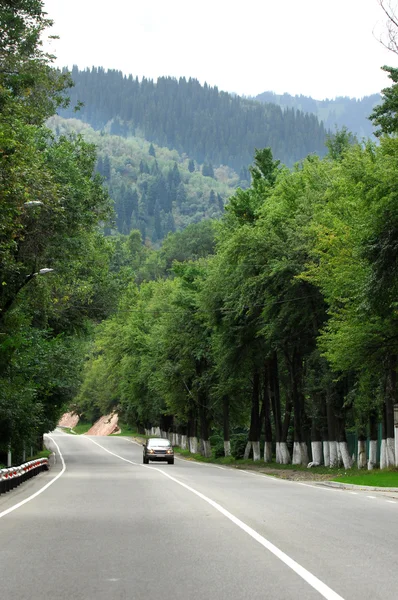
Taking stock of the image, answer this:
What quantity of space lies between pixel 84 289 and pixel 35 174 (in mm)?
14013

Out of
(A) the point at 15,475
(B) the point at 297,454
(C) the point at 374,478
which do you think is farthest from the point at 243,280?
(A) the point at 15,475

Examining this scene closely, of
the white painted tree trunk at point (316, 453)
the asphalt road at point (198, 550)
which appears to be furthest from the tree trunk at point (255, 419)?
the asphalt road at point (198, 550)

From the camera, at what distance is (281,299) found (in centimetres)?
3994

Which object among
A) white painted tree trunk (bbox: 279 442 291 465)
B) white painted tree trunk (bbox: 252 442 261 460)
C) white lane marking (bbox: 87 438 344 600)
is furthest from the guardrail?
white painted tree trunk (bbox: 252 442 261 460)

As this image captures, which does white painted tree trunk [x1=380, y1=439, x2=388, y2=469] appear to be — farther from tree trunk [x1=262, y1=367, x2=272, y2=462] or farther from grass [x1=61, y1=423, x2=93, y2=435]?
grass [x1=61, y1=423, x2=93, y2=435]

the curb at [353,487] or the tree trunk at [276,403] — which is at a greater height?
the tree trunk at [276,403]

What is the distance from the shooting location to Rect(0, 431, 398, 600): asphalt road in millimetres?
7922

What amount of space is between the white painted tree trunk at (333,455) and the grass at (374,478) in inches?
225

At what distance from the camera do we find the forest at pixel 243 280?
84.3ft

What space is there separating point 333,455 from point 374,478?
1078 cm

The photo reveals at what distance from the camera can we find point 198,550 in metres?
10.5

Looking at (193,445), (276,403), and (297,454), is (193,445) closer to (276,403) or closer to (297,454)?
(276,403)

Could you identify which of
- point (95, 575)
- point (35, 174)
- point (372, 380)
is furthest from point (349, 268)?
point (95, 575)

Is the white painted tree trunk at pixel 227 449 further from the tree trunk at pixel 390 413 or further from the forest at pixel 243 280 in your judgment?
the tree trunk at pixel 390 413
